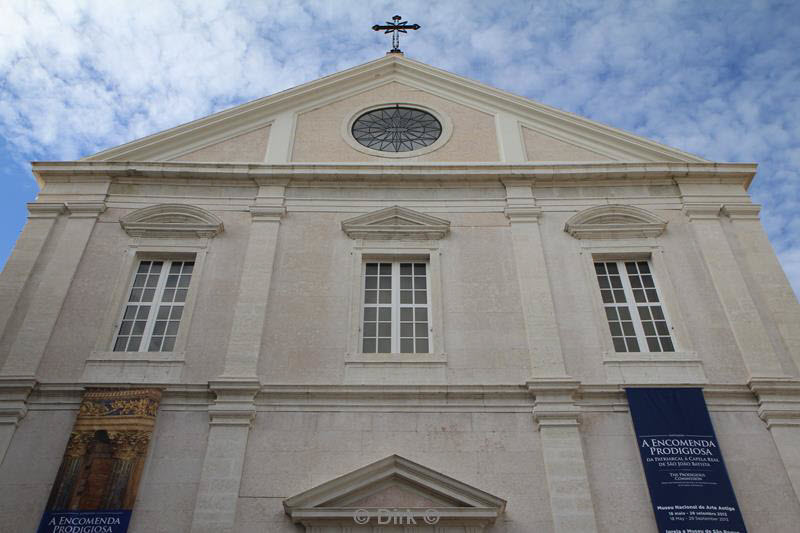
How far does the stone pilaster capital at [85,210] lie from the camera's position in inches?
517

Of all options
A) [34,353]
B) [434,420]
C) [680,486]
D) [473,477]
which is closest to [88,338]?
[34,353]

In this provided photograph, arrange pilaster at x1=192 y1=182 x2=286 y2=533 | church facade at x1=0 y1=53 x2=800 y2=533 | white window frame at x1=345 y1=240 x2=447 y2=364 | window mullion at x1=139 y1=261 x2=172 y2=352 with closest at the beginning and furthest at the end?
pilaster at x1=192 y1=182 x2=286 y2=533, church facade at x1=0 y1=53 x2=800 y2=533, white window frame at x1=345 y1=240 x2=447 y2=364, window mullion at x1=139 y1=261 x2=172 y2=352

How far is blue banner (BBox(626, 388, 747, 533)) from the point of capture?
928 centimetres

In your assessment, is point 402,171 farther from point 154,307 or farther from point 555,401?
point 555,401

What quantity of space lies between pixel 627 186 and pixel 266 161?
26.3 feet

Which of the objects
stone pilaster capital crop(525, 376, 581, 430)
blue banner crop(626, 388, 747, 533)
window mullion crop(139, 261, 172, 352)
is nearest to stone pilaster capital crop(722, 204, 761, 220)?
blue banner crop(626, 388, 747, 533)

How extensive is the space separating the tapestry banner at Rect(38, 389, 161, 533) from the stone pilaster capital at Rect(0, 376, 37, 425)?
95 centimetres

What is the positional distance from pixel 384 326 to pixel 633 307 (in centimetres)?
468

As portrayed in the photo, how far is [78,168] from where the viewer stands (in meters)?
13.7

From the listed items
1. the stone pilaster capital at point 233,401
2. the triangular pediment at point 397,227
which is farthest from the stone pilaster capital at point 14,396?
the triangular pediment at point 397,227

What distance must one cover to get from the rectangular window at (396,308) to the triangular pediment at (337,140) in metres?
3.33

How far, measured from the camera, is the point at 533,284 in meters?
12.0

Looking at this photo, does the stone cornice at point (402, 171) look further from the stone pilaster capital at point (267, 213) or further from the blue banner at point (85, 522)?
the blue banner at point (85, 522)

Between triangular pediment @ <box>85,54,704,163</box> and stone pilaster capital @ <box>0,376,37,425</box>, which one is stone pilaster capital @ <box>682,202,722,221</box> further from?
stone pilaster capital @ <box>0,376,37,425</box>
